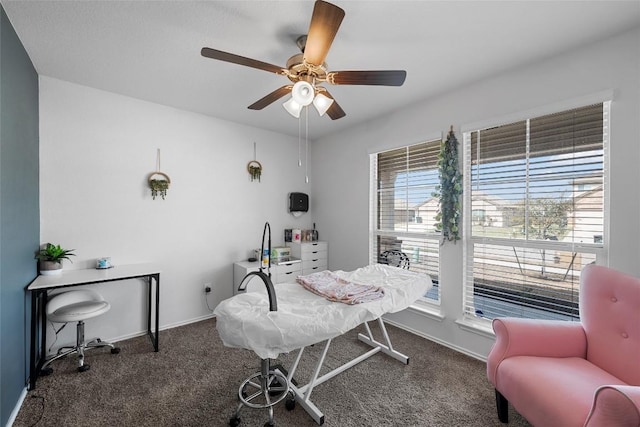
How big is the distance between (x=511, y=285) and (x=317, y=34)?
98.2 inches

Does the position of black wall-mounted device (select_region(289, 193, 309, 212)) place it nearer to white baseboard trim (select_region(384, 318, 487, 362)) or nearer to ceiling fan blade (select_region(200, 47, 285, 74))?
white baseboard trim (select_region(384, 318, 487, 362))

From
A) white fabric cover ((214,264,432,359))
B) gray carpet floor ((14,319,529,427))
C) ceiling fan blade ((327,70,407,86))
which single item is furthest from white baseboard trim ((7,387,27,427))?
ceiling fan blade ((327,70,407,86))

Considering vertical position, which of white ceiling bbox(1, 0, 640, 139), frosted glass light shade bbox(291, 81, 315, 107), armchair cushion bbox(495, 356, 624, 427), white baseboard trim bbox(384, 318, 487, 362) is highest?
white ceiling bbox(1, 0, 640, 139)

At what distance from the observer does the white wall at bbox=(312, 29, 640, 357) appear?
1.75m

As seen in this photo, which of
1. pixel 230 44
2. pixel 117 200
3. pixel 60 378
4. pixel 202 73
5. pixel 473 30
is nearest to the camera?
pixel 473 30

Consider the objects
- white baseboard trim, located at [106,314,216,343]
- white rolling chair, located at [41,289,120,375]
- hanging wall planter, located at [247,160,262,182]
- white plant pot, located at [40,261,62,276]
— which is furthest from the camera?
hanging wall planter, located at [247,160,262,182]

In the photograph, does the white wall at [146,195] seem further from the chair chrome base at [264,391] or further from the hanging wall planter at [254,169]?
the chair chrome base at [264,391]

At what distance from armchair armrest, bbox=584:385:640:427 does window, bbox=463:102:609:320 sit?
49.0 inches

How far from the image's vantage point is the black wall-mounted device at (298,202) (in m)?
4.06

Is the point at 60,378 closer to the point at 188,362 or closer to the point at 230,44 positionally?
the point at 188,362

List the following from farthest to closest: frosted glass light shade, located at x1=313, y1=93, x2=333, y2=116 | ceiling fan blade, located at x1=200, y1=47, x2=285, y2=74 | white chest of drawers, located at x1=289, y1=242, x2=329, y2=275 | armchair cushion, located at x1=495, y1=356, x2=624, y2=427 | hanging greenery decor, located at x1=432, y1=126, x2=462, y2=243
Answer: white chest of drawers, located at x1=289, y1=242, x2=329, y2=275
hanging greenery decor, located at x1=432, y1=126, x2=462, y2=243
frosted glass light shade, located at x1=313, y1=93, x2=333, y2=116
ceiling fan blade, located at x1=200, y1=47, x2=285, y2=74
armchair cushion, located at x1=495, y1=356, x2=624, y2=427

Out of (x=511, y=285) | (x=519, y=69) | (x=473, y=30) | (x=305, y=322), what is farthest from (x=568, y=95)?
(x=305, y=322)

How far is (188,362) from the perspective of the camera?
2348 mm

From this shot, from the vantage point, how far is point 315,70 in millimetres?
1686
